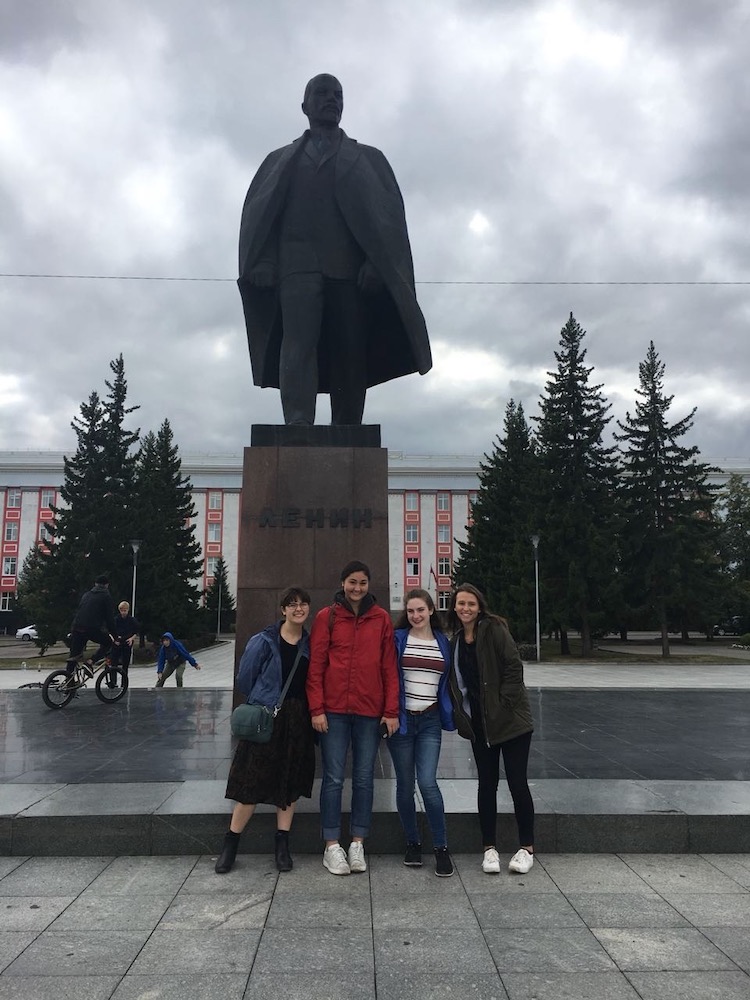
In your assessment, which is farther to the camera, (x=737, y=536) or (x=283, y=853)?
(x=737, y=536)

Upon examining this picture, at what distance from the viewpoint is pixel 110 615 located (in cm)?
1004

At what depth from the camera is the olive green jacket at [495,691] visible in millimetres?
4125

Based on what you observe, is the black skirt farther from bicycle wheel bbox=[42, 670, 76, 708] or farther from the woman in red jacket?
bicycle wheel bbox=[42, 670, 76, 708]

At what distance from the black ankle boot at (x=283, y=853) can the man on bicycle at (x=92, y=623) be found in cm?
648

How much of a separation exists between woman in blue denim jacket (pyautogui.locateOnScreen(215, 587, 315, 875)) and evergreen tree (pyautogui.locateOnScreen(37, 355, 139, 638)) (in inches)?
1172

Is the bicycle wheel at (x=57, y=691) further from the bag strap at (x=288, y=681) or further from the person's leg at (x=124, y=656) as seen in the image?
the bag strap at (x=288, y=681)

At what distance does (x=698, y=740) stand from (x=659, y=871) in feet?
13.2

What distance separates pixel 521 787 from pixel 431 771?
527 millimetres

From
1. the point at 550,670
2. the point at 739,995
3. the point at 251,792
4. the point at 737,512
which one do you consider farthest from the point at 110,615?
the point at 737,512

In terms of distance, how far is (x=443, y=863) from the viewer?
394 cm

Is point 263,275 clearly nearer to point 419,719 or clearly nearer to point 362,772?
point 419,719

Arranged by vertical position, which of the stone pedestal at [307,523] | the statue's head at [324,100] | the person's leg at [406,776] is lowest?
the person's leg at [406,776]

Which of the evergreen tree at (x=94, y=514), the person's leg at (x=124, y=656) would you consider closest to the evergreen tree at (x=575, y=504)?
the evergreen tree at (x=94, y=514)

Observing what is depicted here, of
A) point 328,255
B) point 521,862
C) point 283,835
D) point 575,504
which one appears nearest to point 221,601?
point 575,504
